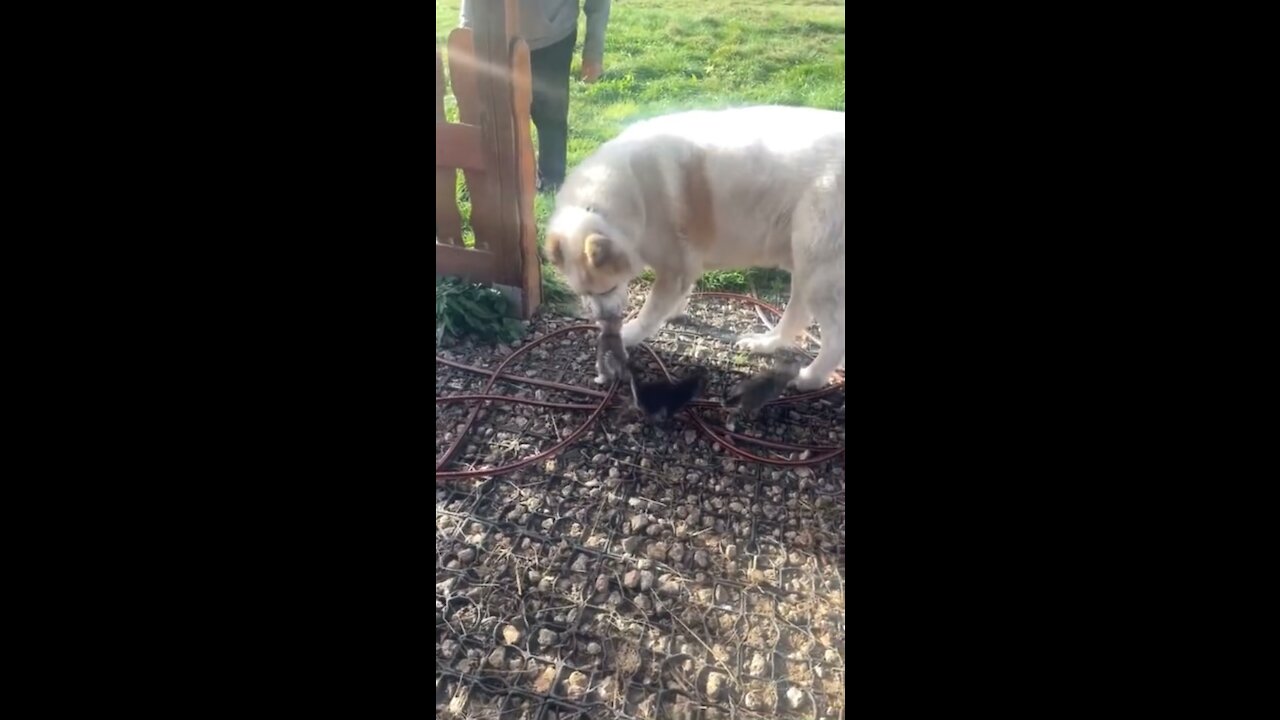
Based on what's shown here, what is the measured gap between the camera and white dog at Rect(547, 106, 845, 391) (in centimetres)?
171

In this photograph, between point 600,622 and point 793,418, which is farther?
point 793,418

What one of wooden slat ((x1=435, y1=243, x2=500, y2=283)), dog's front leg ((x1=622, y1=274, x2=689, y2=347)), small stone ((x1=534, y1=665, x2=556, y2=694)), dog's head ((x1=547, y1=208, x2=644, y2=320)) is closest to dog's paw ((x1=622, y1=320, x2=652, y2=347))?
dog's front leg ((x1=622, y1=274, x2=689, y2=347))

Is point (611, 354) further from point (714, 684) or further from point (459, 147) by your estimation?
point (714, 684)

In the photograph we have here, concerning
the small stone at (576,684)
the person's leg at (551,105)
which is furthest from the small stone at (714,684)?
the person's leg at (551,105)

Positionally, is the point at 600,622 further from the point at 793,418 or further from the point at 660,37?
the point at 660,37

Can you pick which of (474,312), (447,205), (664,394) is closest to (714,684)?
(664,394)

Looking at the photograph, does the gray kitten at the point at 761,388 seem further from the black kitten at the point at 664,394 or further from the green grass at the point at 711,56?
the green grass at the point at 711,56

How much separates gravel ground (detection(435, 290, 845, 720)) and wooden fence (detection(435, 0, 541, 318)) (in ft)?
1.07
